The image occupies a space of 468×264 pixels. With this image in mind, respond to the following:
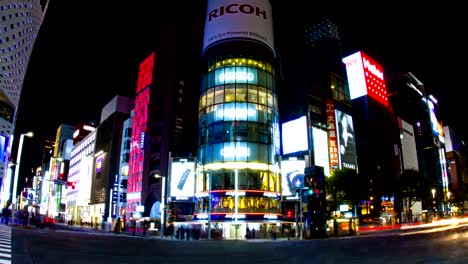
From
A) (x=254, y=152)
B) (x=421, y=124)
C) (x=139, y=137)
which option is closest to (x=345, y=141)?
(x=254, y=152)

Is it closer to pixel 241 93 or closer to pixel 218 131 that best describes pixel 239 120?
pixel 218 131

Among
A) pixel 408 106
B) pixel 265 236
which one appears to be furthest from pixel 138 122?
pixel 408 106

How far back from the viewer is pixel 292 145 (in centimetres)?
8831

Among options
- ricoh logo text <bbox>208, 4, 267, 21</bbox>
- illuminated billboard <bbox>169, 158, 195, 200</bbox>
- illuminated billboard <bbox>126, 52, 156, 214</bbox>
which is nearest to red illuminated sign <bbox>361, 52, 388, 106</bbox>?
ricoh logo text <bbox>208, 4, 267, 21</bbox>

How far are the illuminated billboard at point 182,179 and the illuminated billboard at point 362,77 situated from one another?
242 feet

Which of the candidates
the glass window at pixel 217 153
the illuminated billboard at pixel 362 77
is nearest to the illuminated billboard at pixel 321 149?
the glass window at pixel 217 153

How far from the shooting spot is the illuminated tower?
205 feet

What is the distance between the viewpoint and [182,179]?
70.0 meters

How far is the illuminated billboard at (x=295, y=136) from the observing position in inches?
3410

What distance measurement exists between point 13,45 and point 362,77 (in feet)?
360

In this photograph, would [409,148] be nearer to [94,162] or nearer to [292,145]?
[292,145]

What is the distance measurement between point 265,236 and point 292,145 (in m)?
44.3

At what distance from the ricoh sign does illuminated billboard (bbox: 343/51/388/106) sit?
57.2m

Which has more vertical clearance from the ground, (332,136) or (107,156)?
(332,136)
